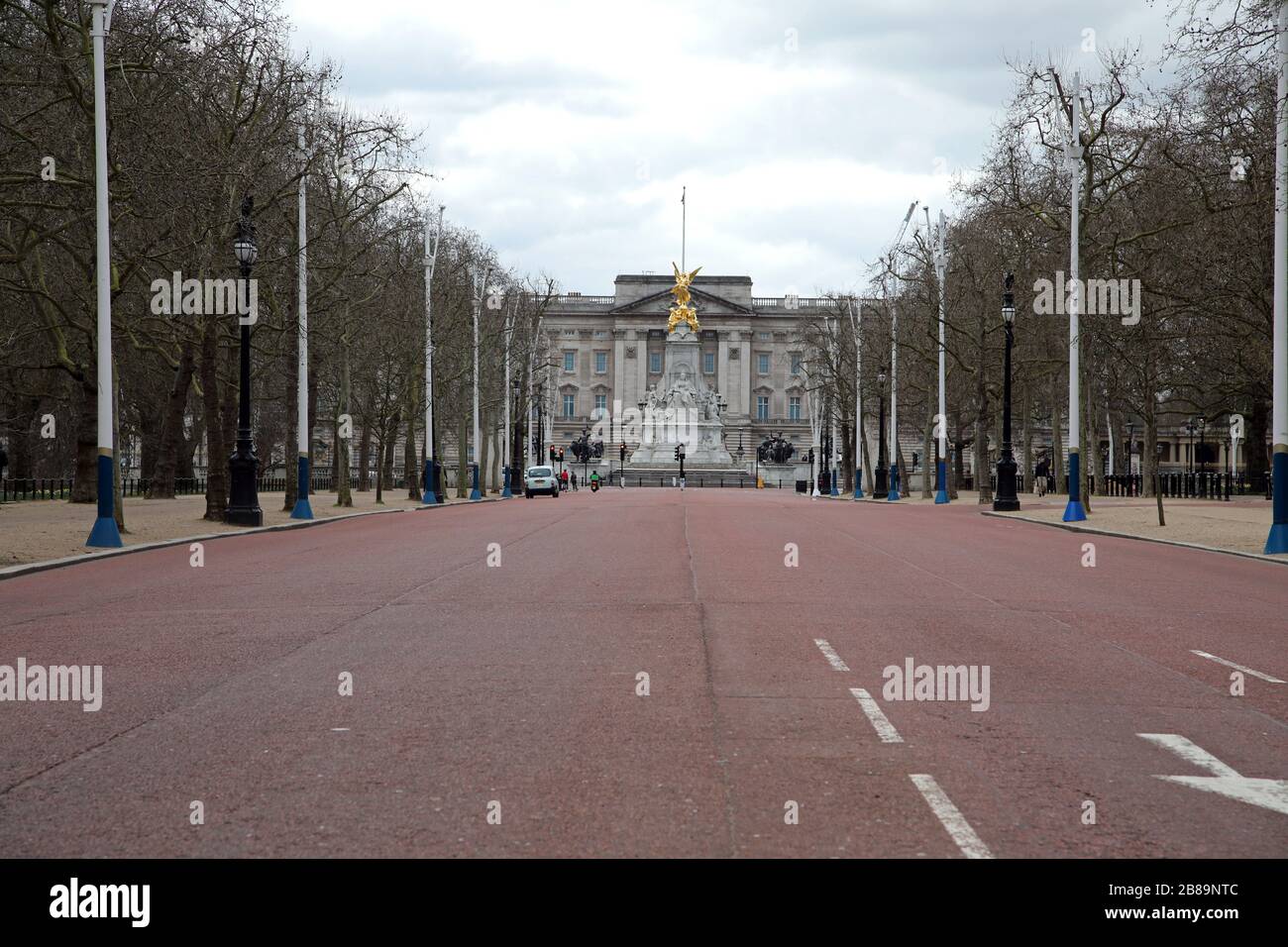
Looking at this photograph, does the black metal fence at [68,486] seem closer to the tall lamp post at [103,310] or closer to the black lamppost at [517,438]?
the black lamppost at [517,438]

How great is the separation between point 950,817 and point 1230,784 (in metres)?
1.65

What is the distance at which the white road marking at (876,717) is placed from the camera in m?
7.49

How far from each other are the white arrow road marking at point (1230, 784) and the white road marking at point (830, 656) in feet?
9.39

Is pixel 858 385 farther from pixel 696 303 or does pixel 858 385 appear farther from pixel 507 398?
pixel 696 303

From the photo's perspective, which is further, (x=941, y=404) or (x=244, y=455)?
(x=941, y=404)

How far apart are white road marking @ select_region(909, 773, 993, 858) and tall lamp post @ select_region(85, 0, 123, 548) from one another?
19.2 meters

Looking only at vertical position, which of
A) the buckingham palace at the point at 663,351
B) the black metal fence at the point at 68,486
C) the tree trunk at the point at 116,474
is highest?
the buckingham palace at the point at 663,351

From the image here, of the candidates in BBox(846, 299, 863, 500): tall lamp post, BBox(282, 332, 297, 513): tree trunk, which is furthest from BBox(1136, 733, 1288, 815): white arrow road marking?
BBox(846, 299, 863, 500): tall lamp post

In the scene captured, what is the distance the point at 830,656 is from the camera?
34.2 feet

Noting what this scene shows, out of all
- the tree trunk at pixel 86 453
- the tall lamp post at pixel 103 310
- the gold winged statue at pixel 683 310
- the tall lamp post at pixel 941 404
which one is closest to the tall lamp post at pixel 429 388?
the tree trunk at pixel 86 453

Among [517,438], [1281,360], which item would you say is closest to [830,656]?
[1281,360]

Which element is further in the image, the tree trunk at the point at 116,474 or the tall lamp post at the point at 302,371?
the tall lamp post at the point at 302,371
